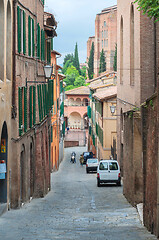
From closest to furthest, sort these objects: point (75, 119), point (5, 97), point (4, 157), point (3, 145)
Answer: point (5, 97)
point (4, 157)
point (3, 145)
point (75, 119)

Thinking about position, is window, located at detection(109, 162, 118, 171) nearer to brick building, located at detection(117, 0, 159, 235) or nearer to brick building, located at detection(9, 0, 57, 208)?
brick building, located at detection(117, 0, 159, 235)

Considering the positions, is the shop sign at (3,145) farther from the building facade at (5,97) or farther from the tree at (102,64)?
the tree at (102,64)

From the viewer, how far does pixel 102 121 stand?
134 ft

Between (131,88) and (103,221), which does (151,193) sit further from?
(131,88)

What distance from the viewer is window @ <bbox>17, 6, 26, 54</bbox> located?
1555 centimetres

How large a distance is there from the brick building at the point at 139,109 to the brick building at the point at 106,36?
3603 inches

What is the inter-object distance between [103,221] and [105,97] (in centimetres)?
2749

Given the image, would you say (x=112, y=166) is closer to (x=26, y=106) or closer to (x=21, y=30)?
(x=26, y=106)

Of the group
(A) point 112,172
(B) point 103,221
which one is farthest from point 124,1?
(B) point 103,221

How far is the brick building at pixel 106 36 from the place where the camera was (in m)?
120

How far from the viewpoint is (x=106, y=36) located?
12306cm

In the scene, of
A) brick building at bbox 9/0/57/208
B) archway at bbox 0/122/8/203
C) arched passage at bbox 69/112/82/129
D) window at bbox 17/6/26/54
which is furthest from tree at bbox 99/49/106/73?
archway at bbox 0/122/8/203

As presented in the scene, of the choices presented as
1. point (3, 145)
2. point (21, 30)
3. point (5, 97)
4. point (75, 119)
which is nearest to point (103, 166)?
point (21, 30)

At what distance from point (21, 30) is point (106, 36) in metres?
109
